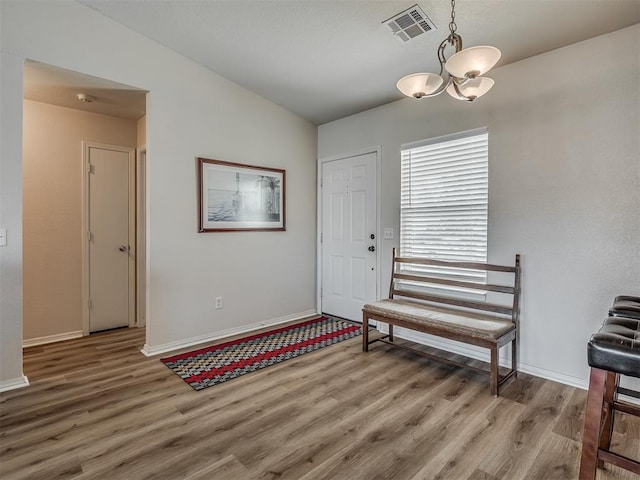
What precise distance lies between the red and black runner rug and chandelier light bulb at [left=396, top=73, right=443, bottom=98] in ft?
7.75

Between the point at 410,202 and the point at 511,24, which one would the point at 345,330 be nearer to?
the point at 410,202

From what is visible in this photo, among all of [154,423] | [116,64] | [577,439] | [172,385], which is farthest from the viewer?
[116,64]

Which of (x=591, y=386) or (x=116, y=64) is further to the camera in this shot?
(x=116, y=64)

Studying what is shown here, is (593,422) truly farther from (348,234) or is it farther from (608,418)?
(348,234)

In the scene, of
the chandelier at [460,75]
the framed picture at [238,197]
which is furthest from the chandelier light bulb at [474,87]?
the framed picture at [238,197]

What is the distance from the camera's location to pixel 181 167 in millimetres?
3316

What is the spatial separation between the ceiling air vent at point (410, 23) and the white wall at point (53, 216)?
3258 millimetres

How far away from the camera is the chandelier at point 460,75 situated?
1.67m

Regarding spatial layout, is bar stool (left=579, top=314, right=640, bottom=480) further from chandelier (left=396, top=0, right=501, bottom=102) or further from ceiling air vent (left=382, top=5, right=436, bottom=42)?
ceiling air vent (left=382, top=5, right=436, bottom=42)

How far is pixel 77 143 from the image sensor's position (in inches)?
143

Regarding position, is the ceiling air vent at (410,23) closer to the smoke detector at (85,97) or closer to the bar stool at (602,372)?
the bar stool at (602,372)

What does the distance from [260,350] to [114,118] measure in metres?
3.09

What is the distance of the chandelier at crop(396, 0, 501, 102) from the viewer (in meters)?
1.67

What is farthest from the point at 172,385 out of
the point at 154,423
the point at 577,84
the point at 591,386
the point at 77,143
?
the point at 577,84
